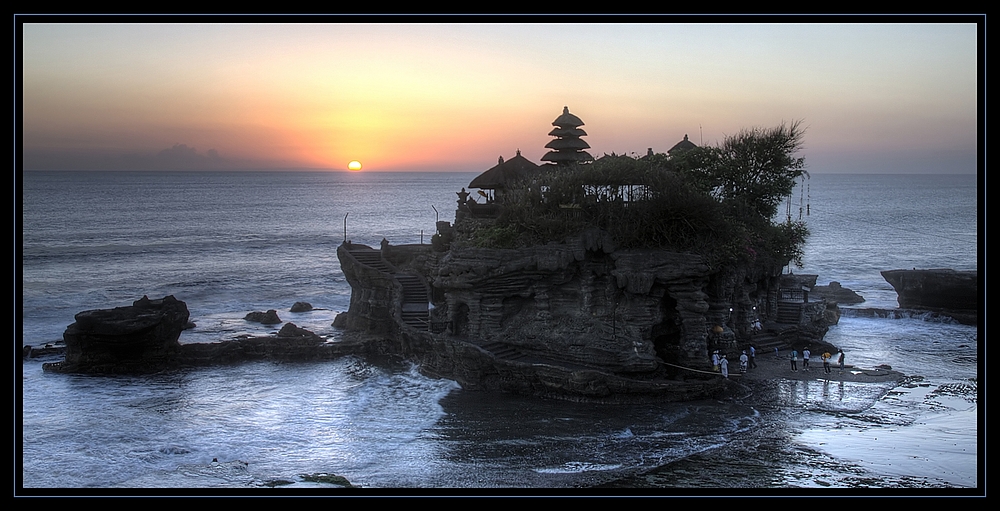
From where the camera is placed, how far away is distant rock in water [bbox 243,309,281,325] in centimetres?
4256

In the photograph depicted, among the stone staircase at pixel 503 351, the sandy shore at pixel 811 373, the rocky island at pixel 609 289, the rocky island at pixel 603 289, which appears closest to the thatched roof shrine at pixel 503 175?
the rocky island at pixel 609 289

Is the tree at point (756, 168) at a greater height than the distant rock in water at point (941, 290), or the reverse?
the tree at point (756, 168)

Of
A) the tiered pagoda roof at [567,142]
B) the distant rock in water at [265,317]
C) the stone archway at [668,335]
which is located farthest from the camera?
the distant rock in water at [265,317]

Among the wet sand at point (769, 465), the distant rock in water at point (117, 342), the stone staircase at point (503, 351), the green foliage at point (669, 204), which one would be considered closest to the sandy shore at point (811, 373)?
the wet sand at point (769, 465)

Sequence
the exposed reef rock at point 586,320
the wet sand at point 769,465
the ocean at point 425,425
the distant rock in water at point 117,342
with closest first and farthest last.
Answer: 1. the wet sand at point 769,465
2. the ocean at point 425,425
3. the exposed reef rock at point 586,320
4. the distant rock in water at point 117,342

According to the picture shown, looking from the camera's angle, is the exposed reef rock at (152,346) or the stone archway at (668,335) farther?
the exposed reef rock at (152,346)

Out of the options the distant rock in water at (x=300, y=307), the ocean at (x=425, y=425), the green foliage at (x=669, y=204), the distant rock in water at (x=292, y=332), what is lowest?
the ocean at (x=425, y=425)

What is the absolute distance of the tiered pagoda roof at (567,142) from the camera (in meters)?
34.0

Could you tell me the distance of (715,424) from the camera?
22.3 metres

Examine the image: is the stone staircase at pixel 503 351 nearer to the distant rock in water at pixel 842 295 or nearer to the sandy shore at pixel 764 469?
the sandy shore at pixel 764 469

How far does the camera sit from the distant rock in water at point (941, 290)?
39625 mm

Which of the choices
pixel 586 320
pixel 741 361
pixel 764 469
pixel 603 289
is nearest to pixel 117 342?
pixel 586 320

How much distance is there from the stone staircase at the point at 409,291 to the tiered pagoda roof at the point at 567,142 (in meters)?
8.06

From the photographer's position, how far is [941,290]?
132ft
